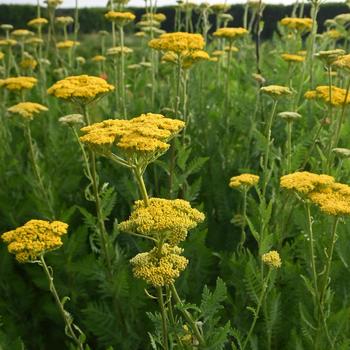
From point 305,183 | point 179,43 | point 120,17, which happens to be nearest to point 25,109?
point 120,17

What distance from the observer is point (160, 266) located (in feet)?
5.97

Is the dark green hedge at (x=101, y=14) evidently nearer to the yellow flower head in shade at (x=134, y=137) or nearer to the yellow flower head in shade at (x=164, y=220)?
the yellow flower head in shade at (x=134, y=137)

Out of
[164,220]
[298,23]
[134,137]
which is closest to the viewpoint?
[164,220]

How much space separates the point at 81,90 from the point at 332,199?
4.05ft

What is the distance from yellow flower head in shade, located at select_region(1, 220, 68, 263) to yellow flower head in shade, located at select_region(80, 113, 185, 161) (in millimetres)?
380

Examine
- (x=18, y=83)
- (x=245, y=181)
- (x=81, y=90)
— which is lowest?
(x=245, y=181)

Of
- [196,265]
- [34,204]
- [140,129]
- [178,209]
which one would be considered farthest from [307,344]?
[34,204]

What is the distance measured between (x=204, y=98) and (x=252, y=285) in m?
2.67

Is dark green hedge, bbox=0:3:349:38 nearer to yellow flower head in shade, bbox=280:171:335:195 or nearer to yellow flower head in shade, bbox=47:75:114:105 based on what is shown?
yellow flower head in shade, bbox=47:75:114:105

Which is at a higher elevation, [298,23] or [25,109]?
[298,23]

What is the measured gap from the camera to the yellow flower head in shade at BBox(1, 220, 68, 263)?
82.5 inches

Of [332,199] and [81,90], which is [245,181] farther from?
[81,90]

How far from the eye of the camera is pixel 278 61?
16.6 ft

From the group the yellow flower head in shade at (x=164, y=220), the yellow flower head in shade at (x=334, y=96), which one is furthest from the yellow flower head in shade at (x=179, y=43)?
the yellow flower head in shade at (x=164, y=220)
